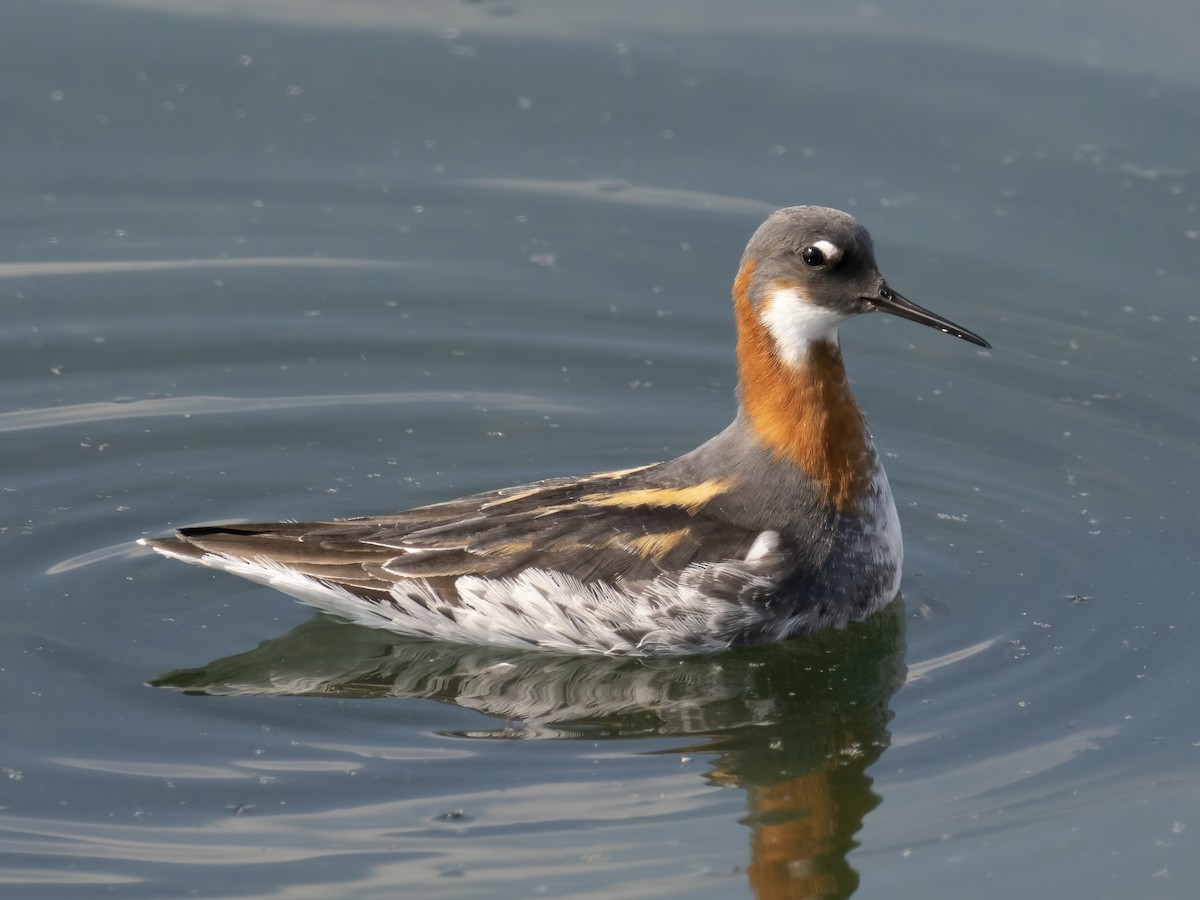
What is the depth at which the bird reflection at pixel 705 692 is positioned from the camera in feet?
28.5

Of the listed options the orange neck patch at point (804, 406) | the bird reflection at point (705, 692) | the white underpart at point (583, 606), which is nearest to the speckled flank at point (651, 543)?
the white underpart at point (583, 606)

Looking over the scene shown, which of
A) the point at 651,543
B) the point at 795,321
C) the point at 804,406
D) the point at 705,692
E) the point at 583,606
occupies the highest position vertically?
the point at 795,321

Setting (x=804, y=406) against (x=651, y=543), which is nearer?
(x=651, y=543)

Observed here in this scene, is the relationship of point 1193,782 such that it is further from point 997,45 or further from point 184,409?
point 997,45

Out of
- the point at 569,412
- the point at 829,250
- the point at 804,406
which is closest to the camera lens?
the point at 829,250

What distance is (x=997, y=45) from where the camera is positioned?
1456 cm

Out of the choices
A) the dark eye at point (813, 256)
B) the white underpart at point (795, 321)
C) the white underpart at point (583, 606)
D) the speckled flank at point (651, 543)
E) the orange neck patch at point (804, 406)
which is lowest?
the white underpart at point (583, 606)

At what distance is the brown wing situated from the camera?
9570 mm

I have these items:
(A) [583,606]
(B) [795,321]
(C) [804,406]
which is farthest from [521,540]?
(B) [795,321]

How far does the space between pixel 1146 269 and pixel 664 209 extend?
3.27m

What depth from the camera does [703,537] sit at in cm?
959

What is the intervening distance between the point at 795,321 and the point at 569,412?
255 centimetres

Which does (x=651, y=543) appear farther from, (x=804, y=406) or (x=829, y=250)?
→ (x=829, y=250)

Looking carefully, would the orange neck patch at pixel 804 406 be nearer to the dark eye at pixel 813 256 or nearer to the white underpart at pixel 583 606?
the dark eye at pixel 813 256
